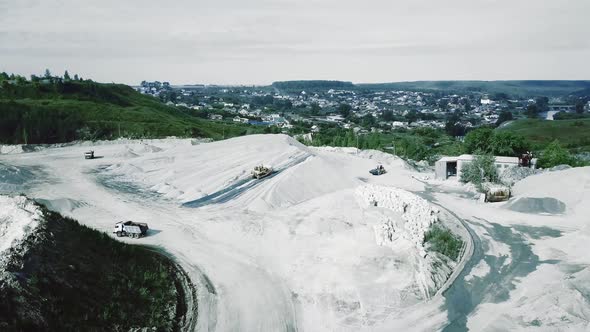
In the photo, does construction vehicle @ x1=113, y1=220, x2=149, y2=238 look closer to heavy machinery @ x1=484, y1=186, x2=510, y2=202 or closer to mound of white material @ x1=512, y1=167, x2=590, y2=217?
heavy machinery @ x1=484, y1=186, x2=510, y2=202

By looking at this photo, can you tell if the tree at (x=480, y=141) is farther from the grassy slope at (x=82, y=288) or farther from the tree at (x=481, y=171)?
the grassy slope at (x=82, y=288)

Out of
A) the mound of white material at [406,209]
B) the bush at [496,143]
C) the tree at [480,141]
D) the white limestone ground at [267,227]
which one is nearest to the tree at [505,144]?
the bush at [496,143]

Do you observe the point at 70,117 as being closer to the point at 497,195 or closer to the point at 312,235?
the point at 312,235

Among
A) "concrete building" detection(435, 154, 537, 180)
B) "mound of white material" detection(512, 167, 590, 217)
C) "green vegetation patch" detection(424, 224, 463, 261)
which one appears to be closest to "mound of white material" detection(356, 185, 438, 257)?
"green vegetation patch" detection(424, 224, 463, 261)

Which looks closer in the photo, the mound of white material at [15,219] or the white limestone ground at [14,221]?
the white limestone ground at [14,221]

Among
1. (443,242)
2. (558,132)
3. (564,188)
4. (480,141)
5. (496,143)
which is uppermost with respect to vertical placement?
(480,141)

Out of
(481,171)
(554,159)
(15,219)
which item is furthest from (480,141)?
(15,219)

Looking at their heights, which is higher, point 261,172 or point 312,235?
point 261,172
